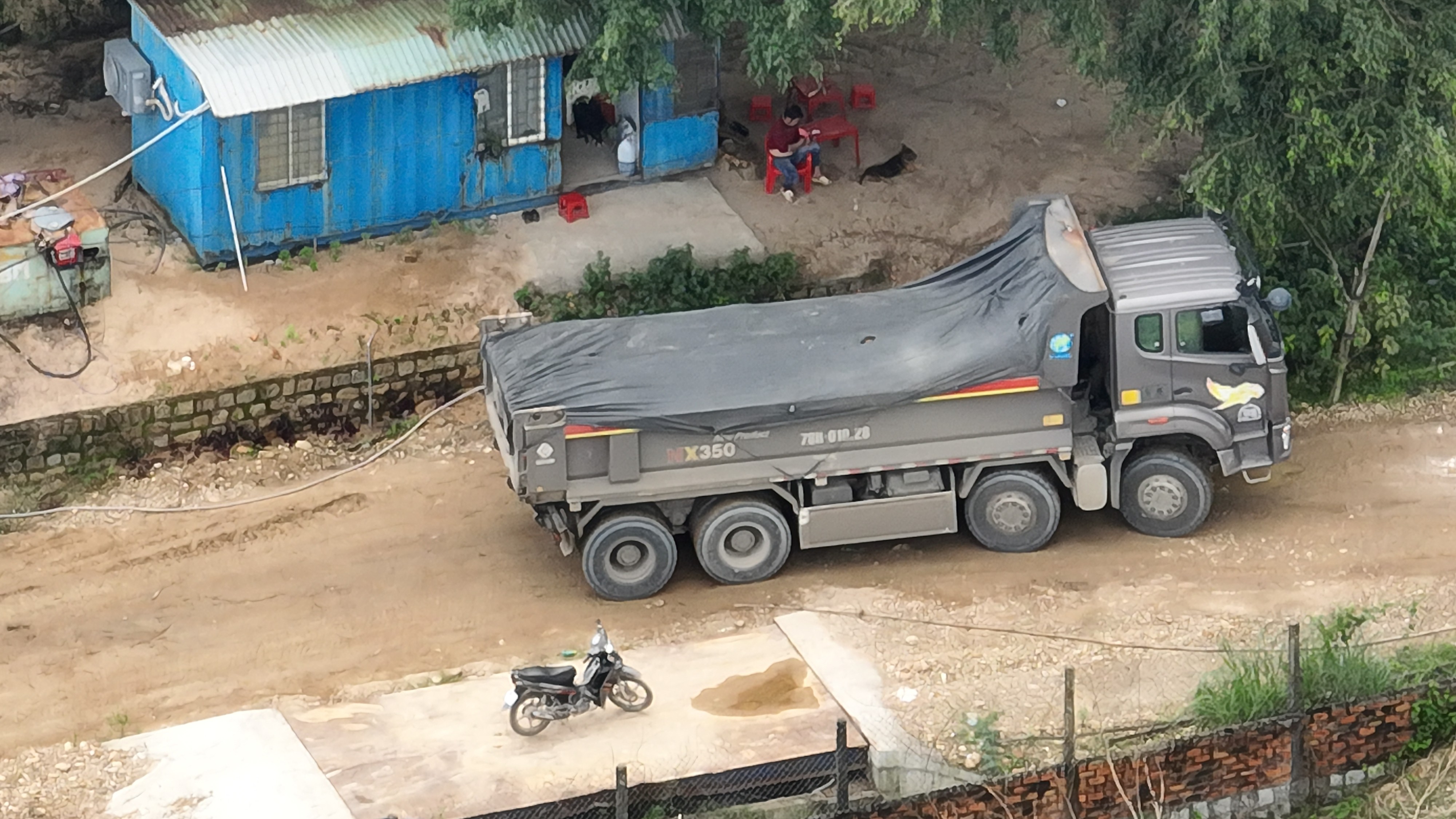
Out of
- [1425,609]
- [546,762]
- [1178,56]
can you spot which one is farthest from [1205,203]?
[546,762]

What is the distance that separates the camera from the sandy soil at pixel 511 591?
59.4ft

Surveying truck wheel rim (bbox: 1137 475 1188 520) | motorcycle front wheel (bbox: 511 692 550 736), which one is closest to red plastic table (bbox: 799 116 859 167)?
truck wheel rim (bbox: 1137 475 1188 520)

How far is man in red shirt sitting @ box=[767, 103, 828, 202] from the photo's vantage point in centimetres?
2495

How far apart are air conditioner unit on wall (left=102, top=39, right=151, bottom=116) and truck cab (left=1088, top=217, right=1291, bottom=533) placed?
10173 millimetres

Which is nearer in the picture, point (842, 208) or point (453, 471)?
point (453, 471)

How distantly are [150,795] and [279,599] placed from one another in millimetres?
3306

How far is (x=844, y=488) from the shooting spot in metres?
19.2

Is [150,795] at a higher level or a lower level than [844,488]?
lower

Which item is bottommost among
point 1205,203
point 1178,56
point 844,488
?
point 844,488

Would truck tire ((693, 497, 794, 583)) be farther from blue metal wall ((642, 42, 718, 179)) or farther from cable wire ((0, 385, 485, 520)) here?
blue metal wall ((642, 42, 718, 179))

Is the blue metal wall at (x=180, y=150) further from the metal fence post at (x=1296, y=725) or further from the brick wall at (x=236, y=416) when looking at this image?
the metal fence post at (x=1296, y=725)

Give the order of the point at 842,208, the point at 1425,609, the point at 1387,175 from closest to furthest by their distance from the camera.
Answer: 1. the point at 1425,609
2. the point at 1387,175
3. the point at 842,208

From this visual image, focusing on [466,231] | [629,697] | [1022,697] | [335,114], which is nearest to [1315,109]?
[1022,697]

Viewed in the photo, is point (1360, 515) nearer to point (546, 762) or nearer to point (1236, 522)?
point (1236, 522)
